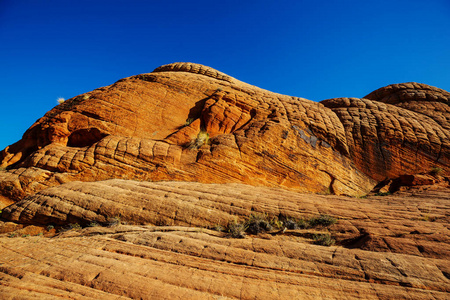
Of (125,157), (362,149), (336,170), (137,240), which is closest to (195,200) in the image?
(137,240)

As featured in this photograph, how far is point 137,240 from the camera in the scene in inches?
279

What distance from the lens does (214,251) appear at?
6574 millimetres

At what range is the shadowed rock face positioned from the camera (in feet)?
41.3

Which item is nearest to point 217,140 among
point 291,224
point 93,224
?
point 291,224

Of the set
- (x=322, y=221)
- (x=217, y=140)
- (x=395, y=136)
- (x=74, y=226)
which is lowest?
(x=74, y=226)

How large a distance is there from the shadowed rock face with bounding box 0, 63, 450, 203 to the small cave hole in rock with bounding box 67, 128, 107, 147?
0.07 metres

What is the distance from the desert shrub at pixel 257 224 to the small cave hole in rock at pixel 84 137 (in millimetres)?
11343

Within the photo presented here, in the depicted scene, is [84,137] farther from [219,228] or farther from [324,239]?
[324,239]

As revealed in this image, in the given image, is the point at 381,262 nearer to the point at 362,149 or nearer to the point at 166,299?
the point at 166,299

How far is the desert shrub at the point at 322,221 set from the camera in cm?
823

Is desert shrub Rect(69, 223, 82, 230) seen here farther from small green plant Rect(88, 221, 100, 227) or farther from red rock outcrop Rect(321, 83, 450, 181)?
red rock outcrop Rect(321, 83, 450, 181)

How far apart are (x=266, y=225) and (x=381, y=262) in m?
3.47

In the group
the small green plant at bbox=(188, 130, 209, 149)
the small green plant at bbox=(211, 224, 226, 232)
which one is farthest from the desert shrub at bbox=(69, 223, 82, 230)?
the small green plant at bbox=(188, 130, 209, 149)

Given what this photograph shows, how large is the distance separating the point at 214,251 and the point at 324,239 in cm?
362
